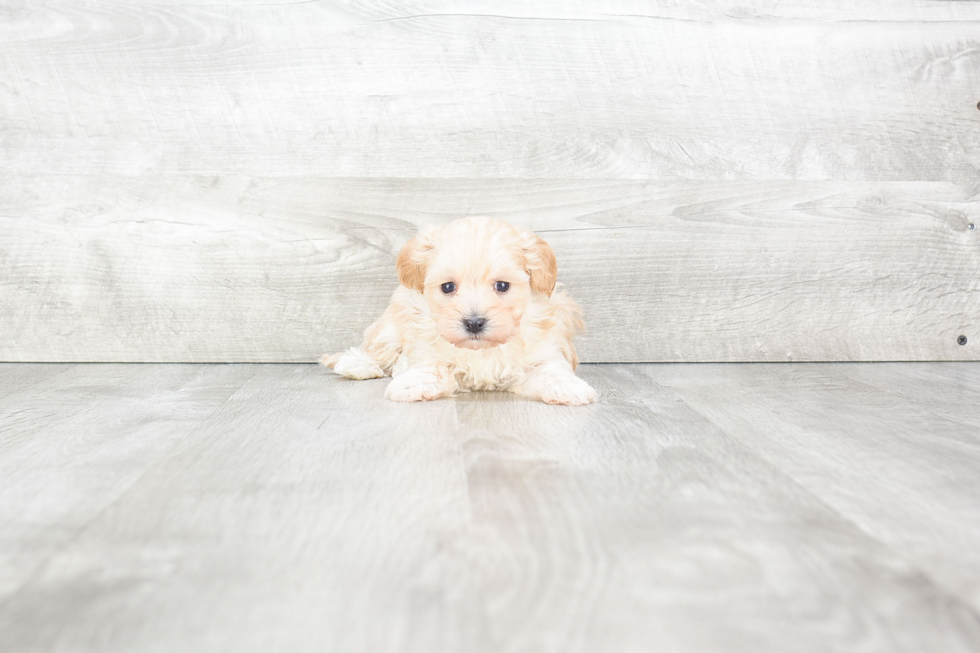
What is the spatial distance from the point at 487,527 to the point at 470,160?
4.04 feet

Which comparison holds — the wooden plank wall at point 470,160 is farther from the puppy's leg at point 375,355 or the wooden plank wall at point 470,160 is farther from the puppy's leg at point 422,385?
the puppy's leg at point 422,385

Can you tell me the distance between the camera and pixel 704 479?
901mm

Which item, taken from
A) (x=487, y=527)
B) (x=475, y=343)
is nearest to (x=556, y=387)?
(x=475, y=343)

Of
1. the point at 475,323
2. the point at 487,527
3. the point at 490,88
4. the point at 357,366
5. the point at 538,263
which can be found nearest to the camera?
the point at 487,527

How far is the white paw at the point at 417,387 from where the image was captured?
4.52 feet

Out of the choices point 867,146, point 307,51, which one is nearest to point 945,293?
point 867,146

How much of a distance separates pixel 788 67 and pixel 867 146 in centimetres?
30

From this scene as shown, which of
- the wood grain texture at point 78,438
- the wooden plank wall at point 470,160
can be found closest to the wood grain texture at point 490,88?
the wooden plank wall at point 470,160

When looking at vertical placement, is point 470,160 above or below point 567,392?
above

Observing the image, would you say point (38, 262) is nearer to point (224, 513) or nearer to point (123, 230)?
point (123, 230)

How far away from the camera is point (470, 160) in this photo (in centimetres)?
180

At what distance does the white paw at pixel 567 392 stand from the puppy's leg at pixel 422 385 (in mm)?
193

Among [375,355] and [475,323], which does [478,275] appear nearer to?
[475,323]

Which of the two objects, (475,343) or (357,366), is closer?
(475,343)
